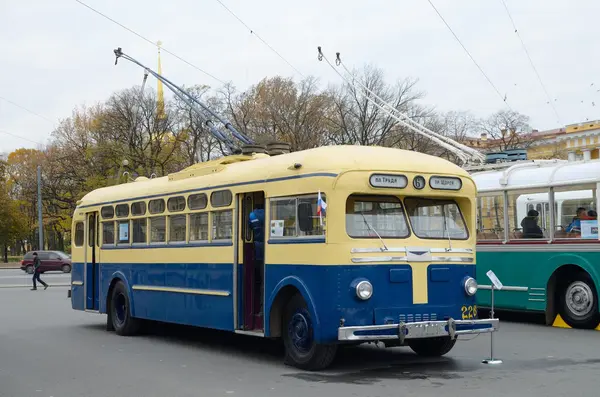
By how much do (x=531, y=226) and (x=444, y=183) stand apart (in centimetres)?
565

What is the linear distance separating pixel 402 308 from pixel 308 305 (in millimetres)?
1123

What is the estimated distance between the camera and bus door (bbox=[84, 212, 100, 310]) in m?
16.7

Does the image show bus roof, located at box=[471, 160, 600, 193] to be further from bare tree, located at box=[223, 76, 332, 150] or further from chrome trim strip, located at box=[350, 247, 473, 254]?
bare tree, located at box=[223, 76, 332, 150]

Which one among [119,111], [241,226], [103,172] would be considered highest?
[119,111]

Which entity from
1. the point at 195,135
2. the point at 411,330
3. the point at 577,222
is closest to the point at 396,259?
the point at 411,330

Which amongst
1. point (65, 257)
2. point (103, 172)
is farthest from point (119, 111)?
point (65, 257)

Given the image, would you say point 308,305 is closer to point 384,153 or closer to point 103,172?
point 384,153

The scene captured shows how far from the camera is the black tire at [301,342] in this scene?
1023 centimetres

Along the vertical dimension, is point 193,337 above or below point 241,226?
below

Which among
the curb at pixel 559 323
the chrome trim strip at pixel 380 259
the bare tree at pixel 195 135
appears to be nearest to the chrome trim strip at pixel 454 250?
the chrome trim strip at pixel 380 259

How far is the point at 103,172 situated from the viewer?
184 feet

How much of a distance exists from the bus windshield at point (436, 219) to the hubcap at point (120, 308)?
6.99m

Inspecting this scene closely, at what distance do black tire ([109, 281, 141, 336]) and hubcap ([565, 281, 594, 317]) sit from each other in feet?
25.3

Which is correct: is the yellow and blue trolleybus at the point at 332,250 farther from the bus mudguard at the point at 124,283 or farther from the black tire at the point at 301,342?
the bus mudguard at the point at 124,283
